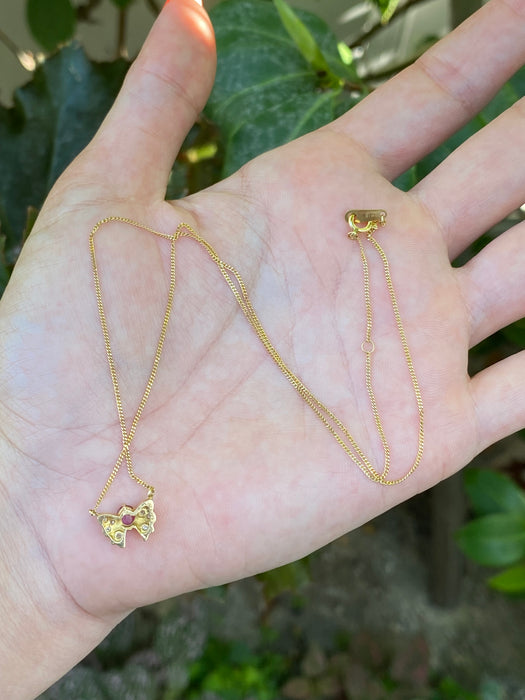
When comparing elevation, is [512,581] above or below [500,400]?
below

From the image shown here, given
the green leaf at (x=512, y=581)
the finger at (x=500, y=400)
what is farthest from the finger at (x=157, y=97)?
the green leaf at (x=512, y=581)

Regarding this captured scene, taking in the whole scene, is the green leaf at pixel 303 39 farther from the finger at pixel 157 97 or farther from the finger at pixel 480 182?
the finger at pixel 480 182

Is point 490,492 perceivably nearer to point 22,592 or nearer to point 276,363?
point 276,363

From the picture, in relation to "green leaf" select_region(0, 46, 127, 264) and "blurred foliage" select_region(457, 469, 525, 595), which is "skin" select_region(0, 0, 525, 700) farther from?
"blurred foliage" select_region(457, 469, 525, 595)

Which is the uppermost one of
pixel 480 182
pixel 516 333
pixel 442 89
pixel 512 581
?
pixel 442 89

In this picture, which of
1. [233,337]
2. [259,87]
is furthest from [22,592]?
[259,87]

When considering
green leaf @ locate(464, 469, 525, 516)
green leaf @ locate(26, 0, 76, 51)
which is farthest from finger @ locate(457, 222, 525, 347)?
green leaf @ locate(26, 0, 76, 51)
